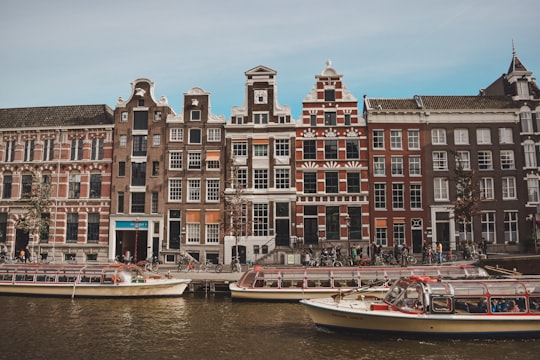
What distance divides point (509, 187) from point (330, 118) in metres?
19.0

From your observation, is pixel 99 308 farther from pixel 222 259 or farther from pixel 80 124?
pixel 80 124

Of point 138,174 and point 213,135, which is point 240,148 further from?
point 138,174

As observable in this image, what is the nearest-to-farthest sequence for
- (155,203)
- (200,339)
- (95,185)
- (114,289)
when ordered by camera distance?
1. (200,339)
2. (114,289)
3. (155,203)
4. (95,185)

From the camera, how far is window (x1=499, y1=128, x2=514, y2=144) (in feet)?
141

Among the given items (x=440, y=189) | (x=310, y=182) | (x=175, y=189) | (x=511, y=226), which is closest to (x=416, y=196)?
(x=440, y=189)

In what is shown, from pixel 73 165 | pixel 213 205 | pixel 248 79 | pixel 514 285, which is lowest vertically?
pixel 514 285

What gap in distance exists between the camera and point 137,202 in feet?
144

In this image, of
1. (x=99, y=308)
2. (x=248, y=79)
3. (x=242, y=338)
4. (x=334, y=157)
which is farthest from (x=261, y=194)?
(x=242, y=338)

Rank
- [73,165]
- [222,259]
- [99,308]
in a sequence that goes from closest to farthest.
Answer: [99,308]
[222,259]
[73,165]

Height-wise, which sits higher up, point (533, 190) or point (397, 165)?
point (397, 165)

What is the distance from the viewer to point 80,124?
46125 mm

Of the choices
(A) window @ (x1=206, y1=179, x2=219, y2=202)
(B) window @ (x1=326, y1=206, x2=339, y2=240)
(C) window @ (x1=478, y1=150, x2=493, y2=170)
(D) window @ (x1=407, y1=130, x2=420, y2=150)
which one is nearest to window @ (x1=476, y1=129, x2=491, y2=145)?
(C) window @ (x1=478, y1=150, x2=493, y2=170)

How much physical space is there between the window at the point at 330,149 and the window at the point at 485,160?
1444 cm

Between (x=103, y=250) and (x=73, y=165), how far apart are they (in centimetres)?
973
